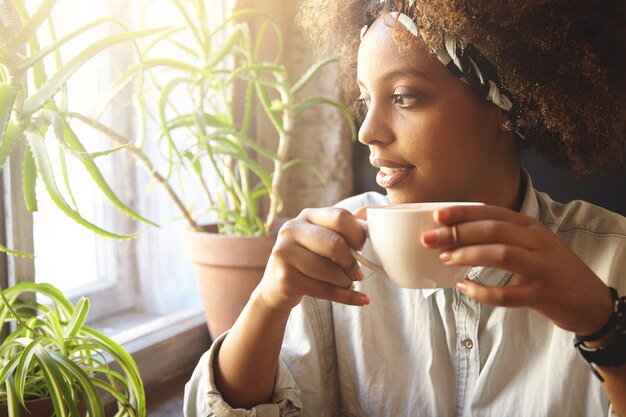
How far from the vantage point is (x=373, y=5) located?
863 millimetres

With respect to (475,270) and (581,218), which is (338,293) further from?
(581,218)

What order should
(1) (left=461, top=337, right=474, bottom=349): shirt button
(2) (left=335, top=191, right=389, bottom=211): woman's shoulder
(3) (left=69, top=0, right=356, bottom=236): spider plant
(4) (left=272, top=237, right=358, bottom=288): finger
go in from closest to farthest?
(4) (left=272, top=237, right=358, bottom=288): finger
(1) (left=461, top=337, right=474, bottom=349): shirt button
(2) (left=335, top=191, right=389, bottom=211): woman's shoulder
(3) (left=69, top=0, right=356, bottom=236): spider plant

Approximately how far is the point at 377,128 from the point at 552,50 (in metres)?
0.24

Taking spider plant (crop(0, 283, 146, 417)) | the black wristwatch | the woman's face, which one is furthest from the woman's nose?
spider plant (crop(0, 283, 146, 417))

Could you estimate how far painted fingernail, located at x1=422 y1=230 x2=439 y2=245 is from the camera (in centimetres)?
51

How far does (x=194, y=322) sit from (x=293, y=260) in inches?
28.8

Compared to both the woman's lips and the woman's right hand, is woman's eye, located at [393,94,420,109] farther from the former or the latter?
the woman's right hand

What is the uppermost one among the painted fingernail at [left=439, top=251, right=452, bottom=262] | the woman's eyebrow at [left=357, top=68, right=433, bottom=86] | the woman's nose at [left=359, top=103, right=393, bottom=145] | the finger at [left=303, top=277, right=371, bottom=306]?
the woman's eyebrow at [left=357, top=68, right=433, bottom=86]

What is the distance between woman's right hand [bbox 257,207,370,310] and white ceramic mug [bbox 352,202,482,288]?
2cm

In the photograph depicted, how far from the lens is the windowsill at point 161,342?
1099mm

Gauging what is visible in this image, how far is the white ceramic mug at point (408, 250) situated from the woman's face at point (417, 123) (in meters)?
0.22

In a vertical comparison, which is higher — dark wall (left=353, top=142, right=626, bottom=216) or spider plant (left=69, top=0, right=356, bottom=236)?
spider plant (left=69, top=0, right=356, bottom=236)

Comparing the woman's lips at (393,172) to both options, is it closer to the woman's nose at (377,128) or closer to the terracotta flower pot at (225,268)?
the woman's nose at (377,128)

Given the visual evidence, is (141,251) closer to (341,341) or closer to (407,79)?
(341,341)
